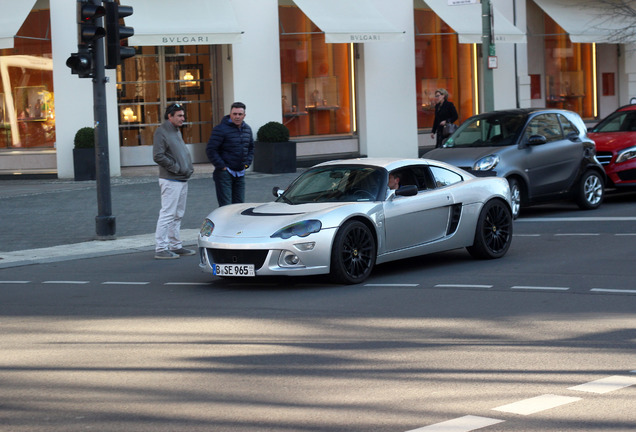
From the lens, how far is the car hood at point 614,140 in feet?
61.5

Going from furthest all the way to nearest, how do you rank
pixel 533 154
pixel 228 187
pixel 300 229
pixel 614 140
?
pixel 614 140 → pixel 533 154 → pixel 228 187 → pixel 300 229

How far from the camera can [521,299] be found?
9656mm

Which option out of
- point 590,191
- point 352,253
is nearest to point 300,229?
point 352,253

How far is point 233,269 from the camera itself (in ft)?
34.6

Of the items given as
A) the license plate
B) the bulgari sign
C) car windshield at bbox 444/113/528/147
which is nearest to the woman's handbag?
car windshield at bbox 444/113/528/147

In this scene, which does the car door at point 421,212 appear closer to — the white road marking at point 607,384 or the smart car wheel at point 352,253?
the smart car wheel at point 352,253

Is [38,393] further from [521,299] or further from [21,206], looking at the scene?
[21,206]

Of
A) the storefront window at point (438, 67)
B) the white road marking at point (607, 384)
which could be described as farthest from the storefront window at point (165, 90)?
the white road marking at point (607, 384)

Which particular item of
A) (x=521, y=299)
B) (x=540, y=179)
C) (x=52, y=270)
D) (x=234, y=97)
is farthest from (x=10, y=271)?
(x=234, y=97)

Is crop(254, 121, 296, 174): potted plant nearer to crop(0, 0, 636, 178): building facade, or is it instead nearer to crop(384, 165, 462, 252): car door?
crop(0, 0, 636, 178): building facade

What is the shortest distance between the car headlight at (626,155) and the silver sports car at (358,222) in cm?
664

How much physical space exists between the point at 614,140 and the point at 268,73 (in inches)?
367

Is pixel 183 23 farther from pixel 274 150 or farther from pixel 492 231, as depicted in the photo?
pixel 492 231

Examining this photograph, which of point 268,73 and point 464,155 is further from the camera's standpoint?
point 268,73
